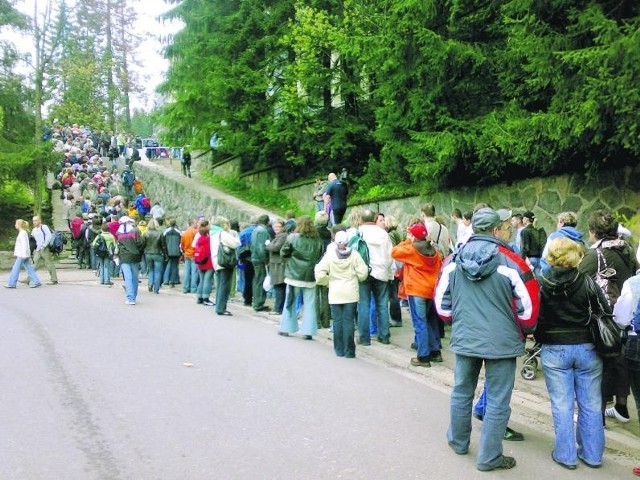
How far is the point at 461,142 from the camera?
40.3 ft

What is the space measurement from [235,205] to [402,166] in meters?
7.85

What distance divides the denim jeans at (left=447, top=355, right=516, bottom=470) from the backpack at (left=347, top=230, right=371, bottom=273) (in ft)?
14.3

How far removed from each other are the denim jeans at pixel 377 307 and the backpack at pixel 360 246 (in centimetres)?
30

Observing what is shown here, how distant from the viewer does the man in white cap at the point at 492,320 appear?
500 cm

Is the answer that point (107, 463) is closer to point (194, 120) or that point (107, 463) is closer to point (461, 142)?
point (461, 142)

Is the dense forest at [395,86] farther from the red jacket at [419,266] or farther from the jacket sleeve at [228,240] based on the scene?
the jacket sleeve at [228,240]

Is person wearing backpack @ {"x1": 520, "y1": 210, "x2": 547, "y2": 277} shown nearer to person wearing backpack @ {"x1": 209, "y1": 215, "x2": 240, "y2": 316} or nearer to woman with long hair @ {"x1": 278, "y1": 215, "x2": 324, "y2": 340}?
woman with long hair @ {"x1": 278, "y1": 215, "x2": 324, "y2": 340}

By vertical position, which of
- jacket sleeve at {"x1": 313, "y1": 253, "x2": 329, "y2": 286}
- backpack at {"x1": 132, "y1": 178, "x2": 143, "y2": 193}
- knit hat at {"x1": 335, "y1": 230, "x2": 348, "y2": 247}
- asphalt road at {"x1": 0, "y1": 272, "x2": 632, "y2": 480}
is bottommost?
asphalt road at {"x1": 0, "y1": 272, "x2": 632, "y2": 480}

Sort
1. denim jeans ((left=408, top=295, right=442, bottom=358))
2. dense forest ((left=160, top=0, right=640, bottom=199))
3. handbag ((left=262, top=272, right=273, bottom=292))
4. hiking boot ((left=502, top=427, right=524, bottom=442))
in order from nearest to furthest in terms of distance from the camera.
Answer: hiking boot ((left=502, top=427, right=524, bottom=442))
denim jeans ((left=408, top=295, right=442, bottom=358))
dense forest ((left=160, top=0, right=640, bottom=199))
handbag ((left=262, top=272, right=273, bottom=292))

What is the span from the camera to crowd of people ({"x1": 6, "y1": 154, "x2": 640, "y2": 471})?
5.07m

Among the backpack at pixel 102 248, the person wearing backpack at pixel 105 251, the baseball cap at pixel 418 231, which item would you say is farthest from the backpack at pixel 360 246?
the backpack at pixel 102 248

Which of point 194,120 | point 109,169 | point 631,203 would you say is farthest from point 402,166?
point 109,169

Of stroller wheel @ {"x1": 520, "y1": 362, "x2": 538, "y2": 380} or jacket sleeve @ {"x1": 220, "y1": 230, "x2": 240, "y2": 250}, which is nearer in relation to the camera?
stroller wheel @ {"x1": 520, "y1": 362, "x2": 538, "y2": 380}

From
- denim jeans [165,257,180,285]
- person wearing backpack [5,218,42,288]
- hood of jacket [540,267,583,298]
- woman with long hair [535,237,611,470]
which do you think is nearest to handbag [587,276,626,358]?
woman with long hair [535,237,611,470]
